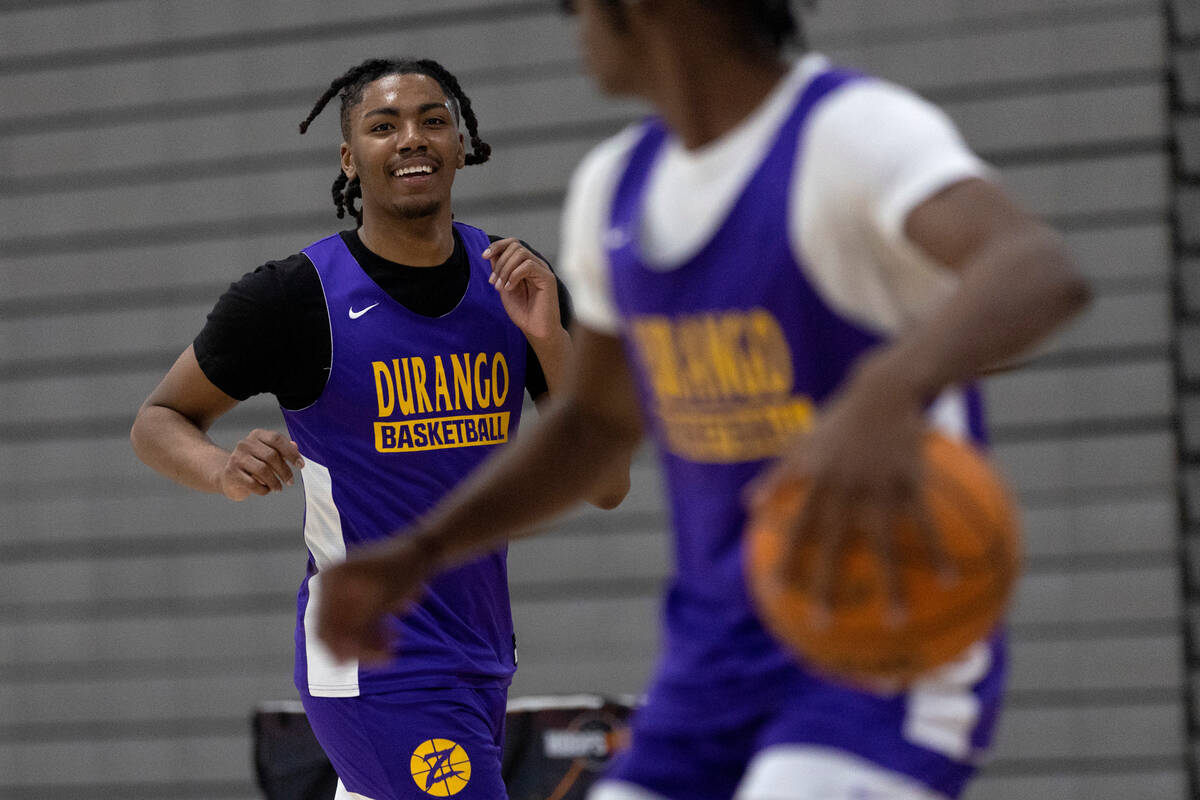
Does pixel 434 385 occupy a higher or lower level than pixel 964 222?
lower

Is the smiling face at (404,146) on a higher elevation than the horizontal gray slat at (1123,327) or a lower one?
higher

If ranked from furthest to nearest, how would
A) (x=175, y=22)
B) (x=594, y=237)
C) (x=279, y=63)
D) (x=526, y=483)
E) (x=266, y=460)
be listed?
(x=175, y=22) → (x=279, y=63) → (x=266, y=460) → (x=526, y=483) → (x=594, y=237)

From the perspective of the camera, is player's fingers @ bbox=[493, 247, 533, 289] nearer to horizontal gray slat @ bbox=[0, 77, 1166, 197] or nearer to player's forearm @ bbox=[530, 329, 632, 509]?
player's forearm @ bbox=[530, 329, 632, 509]

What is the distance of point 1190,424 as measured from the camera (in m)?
7.46

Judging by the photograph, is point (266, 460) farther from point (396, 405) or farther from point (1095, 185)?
point (1095, 185)

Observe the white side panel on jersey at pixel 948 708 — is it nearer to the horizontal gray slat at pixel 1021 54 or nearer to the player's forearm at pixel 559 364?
the player's forearm at pixel 559 364

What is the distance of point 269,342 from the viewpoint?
419cm

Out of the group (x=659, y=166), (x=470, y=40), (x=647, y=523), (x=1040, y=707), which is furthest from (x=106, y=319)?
(x=659, y=166)

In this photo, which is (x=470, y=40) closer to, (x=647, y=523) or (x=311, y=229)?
(x=311, y=229)

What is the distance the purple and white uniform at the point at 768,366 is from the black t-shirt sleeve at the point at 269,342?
2.02 meters

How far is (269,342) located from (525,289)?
0.67 meters

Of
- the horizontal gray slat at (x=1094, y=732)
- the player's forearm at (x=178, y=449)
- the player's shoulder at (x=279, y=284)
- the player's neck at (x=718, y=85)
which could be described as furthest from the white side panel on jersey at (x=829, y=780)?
the horizontal gray slat at (x=1094, y=732)

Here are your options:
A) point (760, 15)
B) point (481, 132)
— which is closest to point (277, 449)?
point (760, 15)

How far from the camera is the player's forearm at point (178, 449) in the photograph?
13.1 feet
